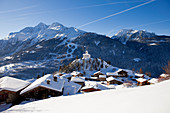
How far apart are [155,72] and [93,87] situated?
15316 cm

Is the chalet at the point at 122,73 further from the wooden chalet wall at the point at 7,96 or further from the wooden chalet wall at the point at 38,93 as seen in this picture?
the wooden chalet wall at the point at 7,96

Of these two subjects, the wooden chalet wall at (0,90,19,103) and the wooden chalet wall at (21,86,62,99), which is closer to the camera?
the wooden chalet wall at (0,90,19,103)

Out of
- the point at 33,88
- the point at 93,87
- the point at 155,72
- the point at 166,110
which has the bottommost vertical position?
the point at 155,72

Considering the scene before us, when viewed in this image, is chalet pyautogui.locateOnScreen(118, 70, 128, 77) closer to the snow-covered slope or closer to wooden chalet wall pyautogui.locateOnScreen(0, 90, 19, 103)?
wooden chalet wall pyautogui.locateOnScreen(0, 90, 19, 103)

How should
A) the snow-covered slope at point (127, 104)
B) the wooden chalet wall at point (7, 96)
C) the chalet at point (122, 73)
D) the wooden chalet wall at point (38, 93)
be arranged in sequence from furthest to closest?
the chalet at point (122, 73)
the wooden chalet wall at point (38, 93)
the wooden chalet wall at point (7, 96)
the snow-covered slope at point (127, 104)

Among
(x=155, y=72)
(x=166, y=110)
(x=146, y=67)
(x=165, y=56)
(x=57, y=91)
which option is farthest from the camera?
(x=165, y=56)

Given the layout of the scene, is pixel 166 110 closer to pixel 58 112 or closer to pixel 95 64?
pixel 58 112

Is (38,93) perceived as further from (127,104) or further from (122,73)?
(122,73)

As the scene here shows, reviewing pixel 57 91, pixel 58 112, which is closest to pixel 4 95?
pixel 57 91

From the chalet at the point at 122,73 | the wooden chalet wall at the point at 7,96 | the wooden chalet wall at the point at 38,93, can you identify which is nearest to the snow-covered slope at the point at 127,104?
the wooden chalet wall at the point at 38,93

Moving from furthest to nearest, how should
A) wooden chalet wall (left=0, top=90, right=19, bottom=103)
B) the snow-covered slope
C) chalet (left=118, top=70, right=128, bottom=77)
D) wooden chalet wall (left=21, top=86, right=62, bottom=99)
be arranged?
chalet (left=118, top=70, right=128, bottom=77), wooden chalet wall (left=21, top=86, right=62, bottom=99), wooden chalet wall (left=0, top=90, right=19, bottom=103), the snow-covered slope

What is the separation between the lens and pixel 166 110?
3957mm

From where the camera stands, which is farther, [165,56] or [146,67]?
[165,56]

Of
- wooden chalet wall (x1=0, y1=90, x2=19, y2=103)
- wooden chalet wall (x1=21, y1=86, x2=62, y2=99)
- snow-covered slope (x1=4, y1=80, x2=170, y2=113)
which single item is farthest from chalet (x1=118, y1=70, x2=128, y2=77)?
snow-covered slope (x1=4, y1=80, x2=170, y2=113)
